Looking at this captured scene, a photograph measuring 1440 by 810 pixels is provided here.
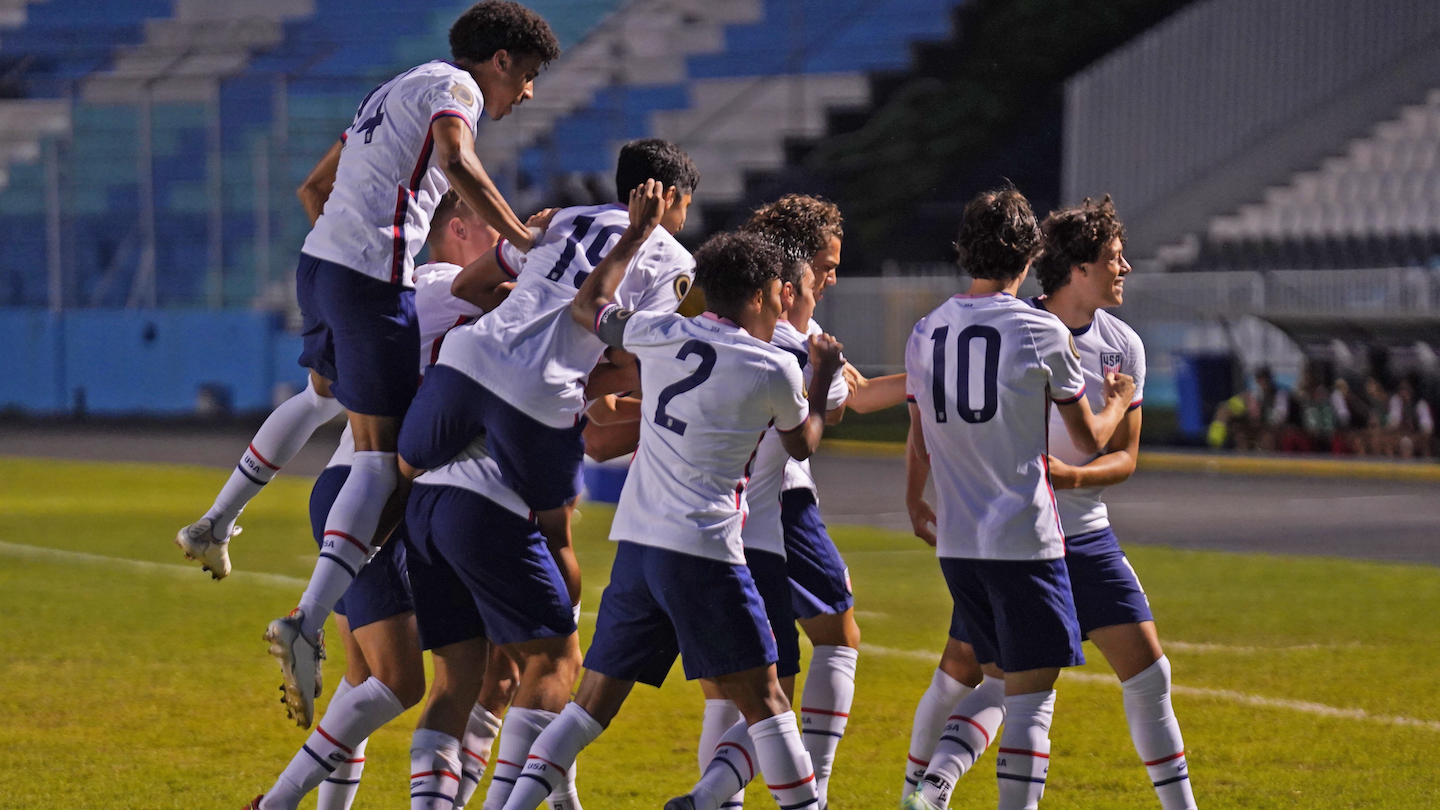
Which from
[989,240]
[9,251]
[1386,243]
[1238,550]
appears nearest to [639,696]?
[989,240]

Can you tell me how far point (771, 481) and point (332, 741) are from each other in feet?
4.78

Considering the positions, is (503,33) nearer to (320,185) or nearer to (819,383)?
(320,185)

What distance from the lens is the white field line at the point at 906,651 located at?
7.14 m

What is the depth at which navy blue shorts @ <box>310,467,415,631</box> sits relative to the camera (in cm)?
497

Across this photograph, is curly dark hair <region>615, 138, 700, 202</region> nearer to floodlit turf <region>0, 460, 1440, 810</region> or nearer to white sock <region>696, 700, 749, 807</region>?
white sock <region>696, 700, 749, 807</region>

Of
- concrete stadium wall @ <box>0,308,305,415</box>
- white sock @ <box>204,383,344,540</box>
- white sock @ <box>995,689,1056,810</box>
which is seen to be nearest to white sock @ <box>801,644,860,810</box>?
white sock @ <box>995,689,1056,810</box>

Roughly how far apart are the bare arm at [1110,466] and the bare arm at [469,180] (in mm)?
1667

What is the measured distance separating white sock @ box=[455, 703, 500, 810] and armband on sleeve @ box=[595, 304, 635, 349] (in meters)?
1.26

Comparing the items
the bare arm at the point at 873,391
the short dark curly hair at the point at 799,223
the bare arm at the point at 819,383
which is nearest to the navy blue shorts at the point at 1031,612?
the bare arm at the point at 819,383

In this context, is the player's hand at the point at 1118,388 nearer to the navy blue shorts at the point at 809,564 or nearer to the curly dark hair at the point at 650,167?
the navy blue shorts at the point at 809,564

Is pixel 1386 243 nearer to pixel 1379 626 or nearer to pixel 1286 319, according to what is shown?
pixel 1286 319

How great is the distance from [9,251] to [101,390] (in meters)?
3.45

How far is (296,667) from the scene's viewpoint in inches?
185

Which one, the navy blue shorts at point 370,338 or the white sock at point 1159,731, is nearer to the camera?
the white sock at point 1159,731
